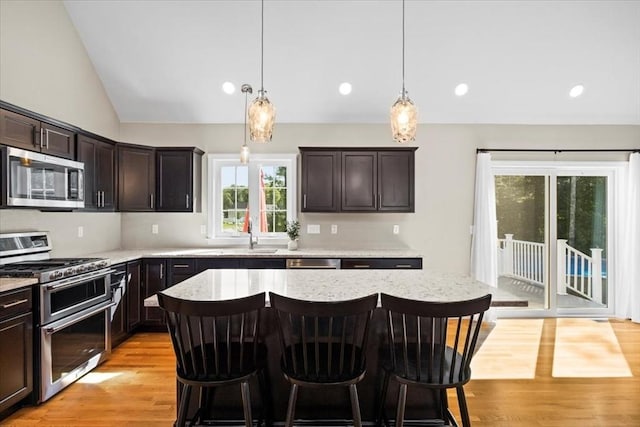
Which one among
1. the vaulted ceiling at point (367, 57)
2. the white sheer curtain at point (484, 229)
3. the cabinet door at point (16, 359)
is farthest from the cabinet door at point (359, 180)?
the cabinet door at point (16, 359)

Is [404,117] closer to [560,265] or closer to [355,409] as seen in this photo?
[355,409]

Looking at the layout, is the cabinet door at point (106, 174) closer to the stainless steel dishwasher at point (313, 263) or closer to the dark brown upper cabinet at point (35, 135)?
the dark brown upper cabinet at point (35, 135)

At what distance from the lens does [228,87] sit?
4430mm

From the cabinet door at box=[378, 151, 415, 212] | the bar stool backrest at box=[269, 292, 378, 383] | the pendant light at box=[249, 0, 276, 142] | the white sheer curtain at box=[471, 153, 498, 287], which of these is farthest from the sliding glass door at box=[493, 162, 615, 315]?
the bar stool backrest at box=[269, 292, 378, 383]

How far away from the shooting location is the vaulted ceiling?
3730 mm

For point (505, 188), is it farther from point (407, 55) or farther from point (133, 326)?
point (133, 326)

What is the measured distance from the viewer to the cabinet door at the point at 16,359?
91.2 inches

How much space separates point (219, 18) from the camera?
12.4ft

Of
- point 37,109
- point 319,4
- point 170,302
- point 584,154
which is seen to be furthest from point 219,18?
point 584,154

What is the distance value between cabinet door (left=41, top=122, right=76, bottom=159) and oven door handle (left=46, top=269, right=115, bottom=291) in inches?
42.8

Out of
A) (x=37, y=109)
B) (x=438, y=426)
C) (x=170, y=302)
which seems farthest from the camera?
(x=37, y=109)

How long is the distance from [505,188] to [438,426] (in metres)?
3.67

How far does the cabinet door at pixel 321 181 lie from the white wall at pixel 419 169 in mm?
347

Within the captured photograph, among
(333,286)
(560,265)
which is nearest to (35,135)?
(333,286)
